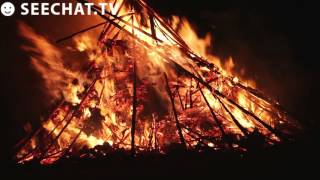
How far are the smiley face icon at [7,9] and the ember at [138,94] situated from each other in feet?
1.33

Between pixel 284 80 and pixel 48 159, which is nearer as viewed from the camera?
pixel 48 159

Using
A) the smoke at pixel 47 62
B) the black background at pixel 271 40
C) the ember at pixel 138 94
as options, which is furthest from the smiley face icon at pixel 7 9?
the black background at pixel 271 40

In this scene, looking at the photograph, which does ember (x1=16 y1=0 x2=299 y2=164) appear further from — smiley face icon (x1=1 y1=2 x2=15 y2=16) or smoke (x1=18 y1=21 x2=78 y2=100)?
smiley face icon (x1=1 y1=2 x2=15 y2=16)

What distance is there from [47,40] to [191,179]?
4.05 meters

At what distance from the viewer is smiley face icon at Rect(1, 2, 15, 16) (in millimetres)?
6664

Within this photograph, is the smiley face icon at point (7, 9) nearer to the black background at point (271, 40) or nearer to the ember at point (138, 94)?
the ember at point (138, 94)

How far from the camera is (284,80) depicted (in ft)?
31.1

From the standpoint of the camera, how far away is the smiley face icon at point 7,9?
21.9 feet

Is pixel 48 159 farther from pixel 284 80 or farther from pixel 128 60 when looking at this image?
pixel 284 80

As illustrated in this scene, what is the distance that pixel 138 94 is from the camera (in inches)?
246

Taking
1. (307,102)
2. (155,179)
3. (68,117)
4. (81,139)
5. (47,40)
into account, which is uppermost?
(47,40)

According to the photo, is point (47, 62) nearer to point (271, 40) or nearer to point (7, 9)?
point (7, 9)

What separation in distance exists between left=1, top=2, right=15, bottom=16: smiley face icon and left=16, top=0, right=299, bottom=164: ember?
404 millimetres

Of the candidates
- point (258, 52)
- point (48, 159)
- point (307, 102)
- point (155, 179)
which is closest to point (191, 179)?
point (155, 179)
